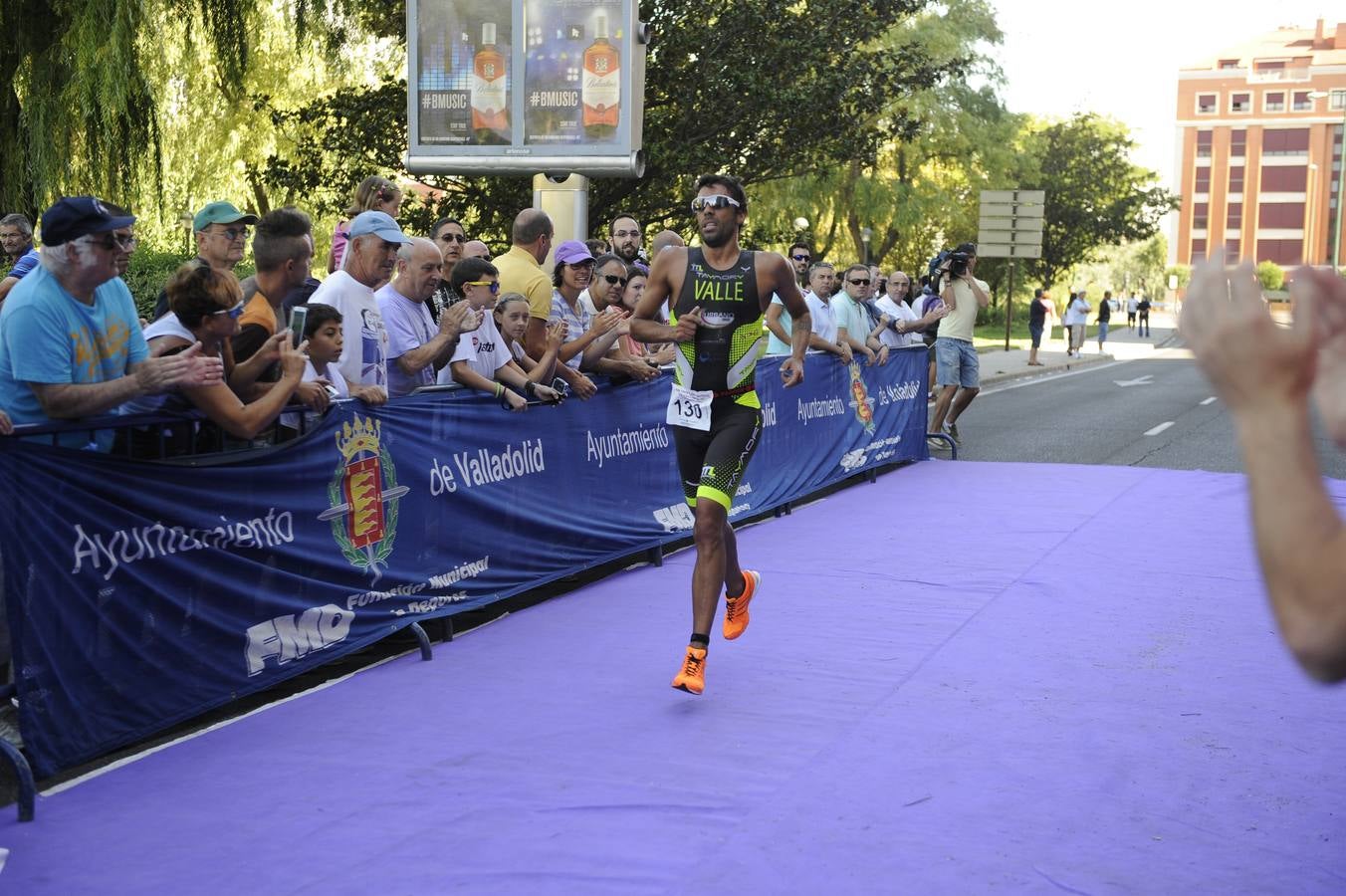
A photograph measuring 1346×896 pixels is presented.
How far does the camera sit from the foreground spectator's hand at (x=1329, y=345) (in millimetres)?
1556

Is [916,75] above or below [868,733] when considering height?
above

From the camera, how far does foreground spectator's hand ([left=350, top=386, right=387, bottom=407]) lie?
6.55 m

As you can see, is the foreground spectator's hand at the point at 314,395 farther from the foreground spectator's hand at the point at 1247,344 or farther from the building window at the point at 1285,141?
the building window at the point at 1285,141

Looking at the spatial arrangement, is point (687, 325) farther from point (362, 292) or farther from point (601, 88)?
point (601, 88)

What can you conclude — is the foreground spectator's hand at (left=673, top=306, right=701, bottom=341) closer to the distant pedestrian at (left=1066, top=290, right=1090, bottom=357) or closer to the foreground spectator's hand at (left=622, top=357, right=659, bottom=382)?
the foreground spectator's hand at (left=622, top=357, right=659, bottom=382)

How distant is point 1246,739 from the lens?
5.49 meters

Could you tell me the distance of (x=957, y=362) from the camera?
1512cm

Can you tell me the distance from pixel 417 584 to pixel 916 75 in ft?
57.6

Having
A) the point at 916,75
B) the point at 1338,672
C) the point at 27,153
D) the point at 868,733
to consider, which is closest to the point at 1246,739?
the point at 868,733

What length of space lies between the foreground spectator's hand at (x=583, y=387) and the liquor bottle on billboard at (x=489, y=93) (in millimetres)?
7422

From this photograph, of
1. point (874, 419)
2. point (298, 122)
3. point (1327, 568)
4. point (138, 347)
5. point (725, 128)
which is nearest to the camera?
point (1327, 568)

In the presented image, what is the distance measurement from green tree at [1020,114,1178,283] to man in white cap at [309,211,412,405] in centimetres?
5003

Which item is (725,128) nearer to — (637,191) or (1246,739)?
(637,191)

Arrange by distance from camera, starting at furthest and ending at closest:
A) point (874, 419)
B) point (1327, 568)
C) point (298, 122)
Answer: point (298, 122) < point (874, 419) < point (1327, 568)
